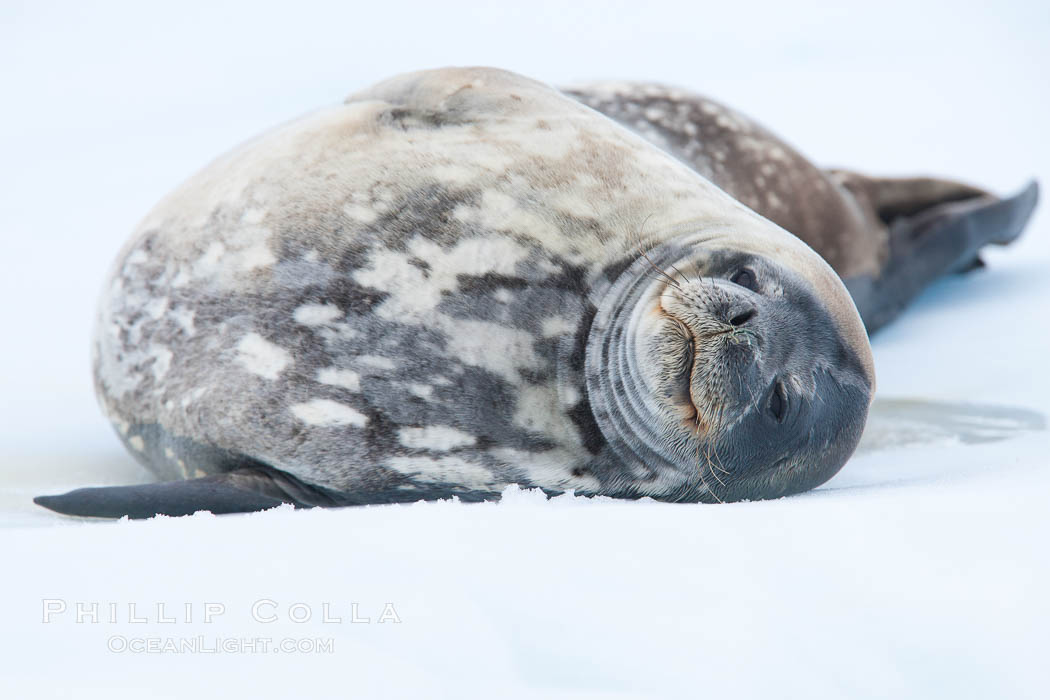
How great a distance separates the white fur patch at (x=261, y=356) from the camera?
1.89 metres

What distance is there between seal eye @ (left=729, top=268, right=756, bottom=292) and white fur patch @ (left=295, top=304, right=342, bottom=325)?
28.3 inches

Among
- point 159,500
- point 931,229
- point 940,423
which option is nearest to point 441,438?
point 159,500

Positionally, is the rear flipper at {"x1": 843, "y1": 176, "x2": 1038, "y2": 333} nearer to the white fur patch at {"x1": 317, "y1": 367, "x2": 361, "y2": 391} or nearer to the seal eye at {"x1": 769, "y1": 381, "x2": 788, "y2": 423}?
the seal eye at {"x1": 769, "y1": 381, "x2": 788, "y2": 423}

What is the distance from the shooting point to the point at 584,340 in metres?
1.84

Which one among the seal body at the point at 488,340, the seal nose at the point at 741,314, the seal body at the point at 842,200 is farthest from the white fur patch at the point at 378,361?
the seal body at the point at 842,200

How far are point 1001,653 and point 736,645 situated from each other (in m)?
0.28

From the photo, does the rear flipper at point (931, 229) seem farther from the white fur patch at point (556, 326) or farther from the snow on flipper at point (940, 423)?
the white fur patch at point (556, 326)

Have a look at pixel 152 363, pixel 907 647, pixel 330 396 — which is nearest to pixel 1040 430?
pixel 907 647

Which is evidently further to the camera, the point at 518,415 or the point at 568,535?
the point at 518,415

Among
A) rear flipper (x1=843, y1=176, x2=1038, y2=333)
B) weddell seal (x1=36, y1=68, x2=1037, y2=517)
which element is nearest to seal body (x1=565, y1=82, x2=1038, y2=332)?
rear flipper (x1=843, y1=176, x2=1038, y2=333)

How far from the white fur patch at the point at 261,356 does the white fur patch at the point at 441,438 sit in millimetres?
284

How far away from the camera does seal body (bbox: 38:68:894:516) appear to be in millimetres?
1731

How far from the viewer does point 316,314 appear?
1.89 meters

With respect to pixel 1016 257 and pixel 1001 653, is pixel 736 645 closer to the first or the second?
pixel 1001 653
